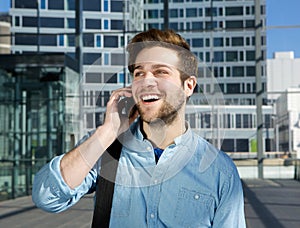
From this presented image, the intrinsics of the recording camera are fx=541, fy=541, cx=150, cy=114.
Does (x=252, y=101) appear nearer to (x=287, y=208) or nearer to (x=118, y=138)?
(x=287, y=208)

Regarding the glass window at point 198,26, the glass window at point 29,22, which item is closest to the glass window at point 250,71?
the glass window at point 198,26

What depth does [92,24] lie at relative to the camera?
13.7 m

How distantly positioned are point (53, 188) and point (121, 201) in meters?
0.14

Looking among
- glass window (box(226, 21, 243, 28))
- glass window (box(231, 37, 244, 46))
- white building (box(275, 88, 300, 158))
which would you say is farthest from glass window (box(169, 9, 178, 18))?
white building (box(275, 88, 300, 158))

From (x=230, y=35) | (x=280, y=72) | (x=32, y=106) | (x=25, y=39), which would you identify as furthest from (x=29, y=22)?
(x=280, y=72)

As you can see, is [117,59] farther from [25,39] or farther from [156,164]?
[25,39]

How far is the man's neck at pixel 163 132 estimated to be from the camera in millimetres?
1136

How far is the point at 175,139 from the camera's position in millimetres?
1132

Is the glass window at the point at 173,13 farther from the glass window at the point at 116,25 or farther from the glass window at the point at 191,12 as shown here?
the glass window at the point at 116,25

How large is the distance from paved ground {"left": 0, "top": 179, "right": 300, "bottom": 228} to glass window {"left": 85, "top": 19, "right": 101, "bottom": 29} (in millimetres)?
4773

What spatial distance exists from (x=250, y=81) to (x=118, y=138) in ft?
40.0

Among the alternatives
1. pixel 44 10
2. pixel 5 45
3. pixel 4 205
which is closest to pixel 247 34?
pixel 44 10

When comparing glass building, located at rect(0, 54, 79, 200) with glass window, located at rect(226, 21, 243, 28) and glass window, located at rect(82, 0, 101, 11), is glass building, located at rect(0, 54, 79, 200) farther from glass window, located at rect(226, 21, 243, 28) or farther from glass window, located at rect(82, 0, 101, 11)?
glass window, located at rect(226, 21, 243, 28)

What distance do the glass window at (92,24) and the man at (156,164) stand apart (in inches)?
496
